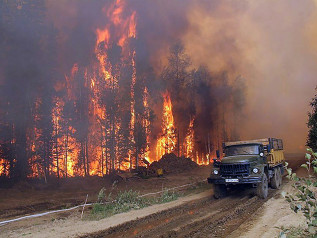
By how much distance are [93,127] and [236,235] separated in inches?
1117

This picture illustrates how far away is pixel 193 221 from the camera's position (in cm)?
982

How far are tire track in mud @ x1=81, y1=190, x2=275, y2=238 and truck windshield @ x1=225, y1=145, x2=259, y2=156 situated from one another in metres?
2.77

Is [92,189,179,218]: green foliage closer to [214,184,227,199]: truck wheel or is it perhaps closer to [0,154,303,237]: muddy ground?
[0,154,303,237]: muddy ground

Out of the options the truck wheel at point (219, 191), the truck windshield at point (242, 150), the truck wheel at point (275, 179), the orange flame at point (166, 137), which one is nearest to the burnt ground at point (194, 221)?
the truck wheel at point (219, 191)

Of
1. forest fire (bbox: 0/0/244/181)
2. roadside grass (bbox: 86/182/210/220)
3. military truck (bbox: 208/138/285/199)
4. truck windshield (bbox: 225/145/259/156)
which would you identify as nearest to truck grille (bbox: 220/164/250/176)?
military truck (bbox: 208/138/285/199)

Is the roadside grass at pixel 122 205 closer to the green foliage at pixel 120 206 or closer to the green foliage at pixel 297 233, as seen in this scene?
the green foliage at pixel 120 206

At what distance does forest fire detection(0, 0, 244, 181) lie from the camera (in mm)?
26953

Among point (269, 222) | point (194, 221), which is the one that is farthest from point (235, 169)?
point (194, 221)

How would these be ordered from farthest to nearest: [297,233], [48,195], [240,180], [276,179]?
[48,195] → [276,179] → [240,180] → [297,233]

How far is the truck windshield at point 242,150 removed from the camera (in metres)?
15.2

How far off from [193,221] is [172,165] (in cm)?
2500

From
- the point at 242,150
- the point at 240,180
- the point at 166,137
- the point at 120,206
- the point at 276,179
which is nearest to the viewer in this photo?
the point at 120,206

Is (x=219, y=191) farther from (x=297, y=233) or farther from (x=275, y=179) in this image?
(x=297, y=233)

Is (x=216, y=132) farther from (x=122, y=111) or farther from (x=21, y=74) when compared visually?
(x=21, y=74)
